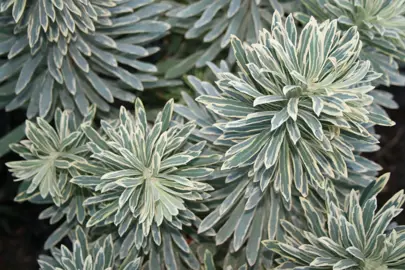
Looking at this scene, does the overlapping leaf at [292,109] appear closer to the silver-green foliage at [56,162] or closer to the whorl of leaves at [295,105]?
the whorl of leaves at [295,105]

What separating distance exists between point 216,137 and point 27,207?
842mm

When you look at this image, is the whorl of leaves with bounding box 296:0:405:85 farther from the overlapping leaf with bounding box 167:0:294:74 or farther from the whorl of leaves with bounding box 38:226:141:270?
the whorl of leaves with bounding box 38:226:141:270

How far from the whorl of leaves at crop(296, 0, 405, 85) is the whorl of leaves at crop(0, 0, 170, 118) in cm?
32

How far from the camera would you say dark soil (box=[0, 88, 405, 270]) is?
1.58 metres

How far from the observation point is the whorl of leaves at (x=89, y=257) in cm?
97

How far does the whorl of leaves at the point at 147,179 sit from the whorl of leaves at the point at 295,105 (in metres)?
0.08

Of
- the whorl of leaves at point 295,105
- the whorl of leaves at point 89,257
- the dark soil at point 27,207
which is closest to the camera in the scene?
the whorl of leaves at point 295,105

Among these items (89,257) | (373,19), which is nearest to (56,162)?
(89,257)

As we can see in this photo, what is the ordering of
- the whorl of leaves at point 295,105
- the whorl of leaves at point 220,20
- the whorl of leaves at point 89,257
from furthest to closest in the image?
1. the whorl of leaves at point 220,20
2. the whorl of leaves at point 89,257
3. the whorl of leaves at point 295,105

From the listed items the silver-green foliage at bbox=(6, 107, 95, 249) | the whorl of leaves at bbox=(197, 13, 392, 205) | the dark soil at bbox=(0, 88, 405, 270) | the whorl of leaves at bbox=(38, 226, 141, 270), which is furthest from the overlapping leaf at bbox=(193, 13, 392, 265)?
the dark soil at bbox=(0, 88, 405, 270)

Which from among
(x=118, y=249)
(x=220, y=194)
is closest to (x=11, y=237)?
(x=118, y=249)

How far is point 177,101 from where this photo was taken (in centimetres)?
134

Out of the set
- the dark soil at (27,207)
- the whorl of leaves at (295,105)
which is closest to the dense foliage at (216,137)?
the whorl of leaves at (295,105)

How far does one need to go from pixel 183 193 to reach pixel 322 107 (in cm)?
28
